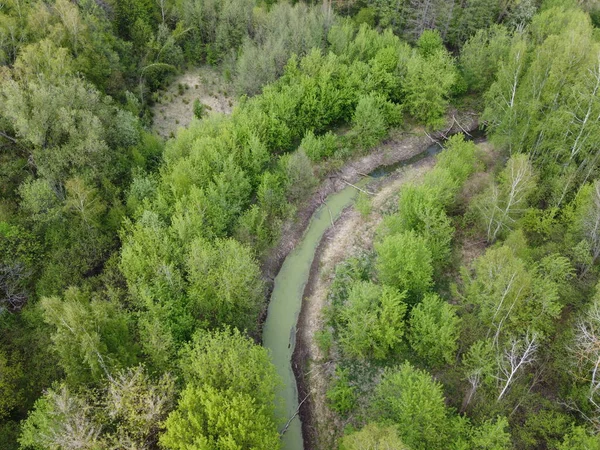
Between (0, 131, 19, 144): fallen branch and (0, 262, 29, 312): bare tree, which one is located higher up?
(0, 131, 19, 144): fallen branch

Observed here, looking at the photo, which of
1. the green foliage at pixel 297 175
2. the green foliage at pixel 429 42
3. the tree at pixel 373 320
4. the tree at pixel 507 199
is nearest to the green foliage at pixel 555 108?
the tree at pixel 507 199

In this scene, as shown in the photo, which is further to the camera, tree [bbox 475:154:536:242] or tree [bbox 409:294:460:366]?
tree [bbox 475:154:536:242]

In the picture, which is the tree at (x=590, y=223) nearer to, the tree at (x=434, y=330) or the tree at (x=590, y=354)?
the tree at (x=590, y=354)

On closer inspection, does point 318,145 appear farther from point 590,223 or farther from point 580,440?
point 580,440

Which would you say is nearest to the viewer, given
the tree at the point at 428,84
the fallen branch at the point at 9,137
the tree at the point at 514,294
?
the tree at the point at 514,294

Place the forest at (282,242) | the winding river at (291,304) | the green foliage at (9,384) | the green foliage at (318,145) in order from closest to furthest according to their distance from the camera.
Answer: the forest at (282,242) → the green foliage at (9,384) → the winding river at (291,304) → the green foliage at (318,145)

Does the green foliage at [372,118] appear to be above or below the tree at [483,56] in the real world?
below

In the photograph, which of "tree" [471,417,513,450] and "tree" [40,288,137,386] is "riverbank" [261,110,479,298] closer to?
"tree" [40,288,137,386]

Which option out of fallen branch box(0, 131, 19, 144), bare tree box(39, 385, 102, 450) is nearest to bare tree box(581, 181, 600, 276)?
bare tree box(39, 385, 102, 450)
